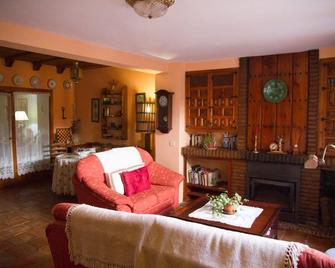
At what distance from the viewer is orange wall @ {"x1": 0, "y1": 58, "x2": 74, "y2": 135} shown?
5.60 m

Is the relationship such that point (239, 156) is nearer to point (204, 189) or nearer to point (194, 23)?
point (204, 189)

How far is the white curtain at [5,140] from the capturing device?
5469 mm

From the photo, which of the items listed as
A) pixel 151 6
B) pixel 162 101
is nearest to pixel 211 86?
pixel 162 101

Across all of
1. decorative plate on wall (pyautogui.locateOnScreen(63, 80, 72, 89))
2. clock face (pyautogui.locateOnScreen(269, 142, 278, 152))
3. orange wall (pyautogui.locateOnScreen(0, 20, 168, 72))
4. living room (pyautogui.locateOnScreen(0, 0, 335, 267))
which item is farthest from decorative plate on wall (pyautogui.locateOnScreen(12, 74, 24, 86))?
clock face (pyautogui.locateOnScreen(269, 142, 278, 152))

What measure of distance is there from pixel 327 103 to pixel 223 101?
1.46 metres

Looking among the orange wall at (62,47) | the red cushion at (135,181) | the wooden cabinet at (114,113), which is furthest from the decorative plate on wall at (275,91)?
the wooden cabinet at (114,113)

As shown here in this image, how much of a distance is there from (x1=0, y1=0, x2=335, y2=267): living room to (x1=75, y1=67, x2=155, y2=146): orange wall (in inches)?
1.4

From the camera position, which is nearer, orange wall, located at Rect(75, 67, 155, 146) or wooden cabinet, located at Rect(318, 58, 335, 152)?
wooden cabinet, located at Rect(318, 58, 335, 152)

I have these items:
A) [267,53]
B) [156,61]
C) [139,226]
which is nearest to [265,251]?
[139,226]

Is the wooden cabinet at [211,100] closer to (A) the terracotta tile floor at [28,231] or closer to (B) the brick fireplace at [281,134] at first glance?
(B) the brick fireplace at [281,134]

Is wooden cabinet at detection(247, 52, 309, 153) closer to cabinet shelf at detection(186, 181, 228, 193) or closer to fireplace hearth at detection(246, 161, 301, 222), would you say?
fireplace hearth at detection(246, 161, 301, 222)

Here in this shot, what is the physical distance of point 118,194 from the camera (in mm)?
3266

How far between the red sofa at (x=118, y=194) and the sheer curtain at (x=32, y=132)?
2.92 meters

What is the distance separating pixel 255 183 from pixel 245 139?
68 cm
